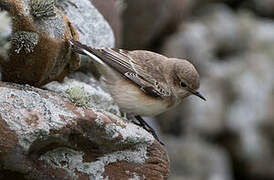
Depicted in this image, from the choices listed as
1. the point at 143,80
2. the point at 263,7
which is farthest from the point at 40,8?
the point at 263,7

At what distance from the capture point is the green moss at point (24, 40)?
6.85 m

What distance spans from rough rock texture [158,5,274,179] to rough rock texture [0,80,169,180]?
11.7m

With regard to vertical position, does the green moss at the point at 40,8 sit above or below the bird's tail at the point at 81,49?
above

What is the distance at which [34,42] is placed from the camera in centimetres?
694

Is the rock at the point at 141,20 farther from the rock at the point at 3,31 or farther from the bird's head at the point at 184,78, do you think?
the rock at the point at 3,31

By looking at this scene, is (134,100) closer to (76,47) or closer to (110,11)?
(76,47)

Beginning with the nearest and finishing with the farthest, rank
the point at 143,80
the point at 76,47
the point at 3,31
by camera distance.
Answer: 1. the point at 3,31
2. the point at 76,47
3. the point at 143,80

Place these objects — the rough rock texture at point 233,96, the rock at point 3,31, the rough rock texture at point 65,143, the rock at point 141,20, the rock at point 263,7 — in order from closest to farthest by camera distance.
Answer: the rock at point 3,31 < the rough rock texture at point 65,143 < the rock at point 141,20 < the rough rock texture at point 233,96 < the rock at point 263,7

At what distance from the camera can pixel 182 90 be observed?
9211mm

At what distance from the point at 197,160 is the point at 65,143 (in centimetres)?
1202

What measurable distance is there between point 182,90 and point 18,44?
3.28m

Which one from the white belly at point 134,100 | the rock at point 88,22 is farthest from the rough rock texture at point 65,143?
the rock at point 88,22

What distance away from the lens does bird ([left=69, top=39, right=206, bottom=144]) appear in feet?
28.5

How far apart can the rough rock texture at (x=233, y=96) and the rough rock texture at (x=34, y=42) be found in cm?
1191
